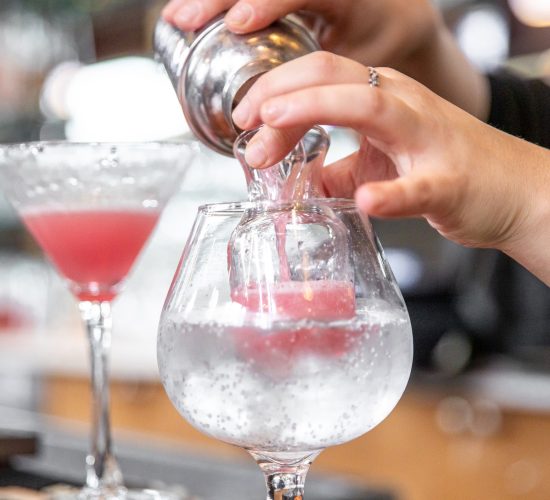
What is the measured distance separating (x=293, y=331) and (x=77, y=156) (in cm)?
54

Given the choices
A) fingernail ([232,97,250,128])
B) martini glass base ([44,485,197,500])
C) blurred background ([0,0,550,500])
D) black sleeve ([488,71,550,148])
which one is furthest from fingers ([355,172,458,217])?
black sleeve ([488,71,550,148])

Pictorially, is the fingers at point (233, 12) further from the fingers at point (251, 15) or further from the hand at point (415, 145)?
the hand at point (415, 145)

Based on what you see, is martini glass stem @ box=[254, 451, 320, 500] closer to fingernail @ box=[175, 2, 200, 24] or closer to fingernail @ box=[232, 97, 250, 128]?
fingernail @ box=[232, 97, 250, 128]

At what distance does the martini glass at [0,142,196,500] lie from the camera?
40.4 inches

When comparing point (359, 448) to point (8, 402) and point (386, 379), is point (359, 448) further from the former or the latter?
point (386, 379)

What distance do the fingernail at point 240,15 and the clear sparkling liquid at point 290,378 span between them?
0.82 ft

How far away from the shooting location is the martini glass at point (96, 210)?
3.36ft

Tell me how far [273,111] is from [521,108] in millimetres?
1022

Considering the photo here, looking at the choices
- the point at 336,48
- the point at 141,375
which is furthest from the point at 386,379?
the point at 141,375

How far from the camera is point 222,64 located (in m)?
0.75

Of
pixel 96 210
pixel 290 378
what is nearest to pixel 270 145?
pixel 290 378

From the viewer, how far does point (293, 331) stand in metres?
0.58

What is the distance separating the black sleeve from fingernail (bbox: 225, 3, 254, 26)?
2.44 feet

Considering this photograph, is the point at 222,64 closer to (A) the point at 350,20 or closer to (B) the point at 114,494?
(A) the point at 350,20
